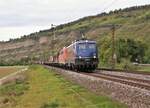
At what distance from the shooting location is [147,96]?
20.9m

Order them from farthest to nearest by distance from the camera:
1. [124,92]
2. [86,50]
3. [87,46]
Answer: [87,46], [86,50], [124,92]

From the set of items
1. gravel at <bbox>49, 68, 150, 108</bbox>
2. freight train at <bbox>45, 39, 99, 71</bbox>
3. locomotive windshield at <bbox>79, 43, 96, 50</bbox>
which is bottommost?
gravel at <bbox>49, 68, 150, 108</bbox>

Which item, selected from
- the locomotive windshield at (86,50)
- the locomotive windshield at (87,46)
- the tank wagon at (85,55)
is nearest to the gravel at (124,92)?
the tank wagon at (85,55)

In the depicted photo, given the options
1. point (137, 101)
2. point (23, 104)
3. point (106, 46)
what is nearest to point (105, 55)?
point (106, 46)

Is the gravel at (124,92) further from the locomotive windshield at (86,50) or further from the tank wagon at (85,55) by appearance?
the locomotive windshield at (86,50)

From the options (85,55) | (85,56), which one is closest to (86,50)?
(85,55)

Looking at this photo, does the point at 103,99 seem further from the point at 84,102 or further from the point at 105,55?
the point at 105,55

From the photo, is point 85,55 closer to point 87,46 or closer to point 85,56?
point 85,56

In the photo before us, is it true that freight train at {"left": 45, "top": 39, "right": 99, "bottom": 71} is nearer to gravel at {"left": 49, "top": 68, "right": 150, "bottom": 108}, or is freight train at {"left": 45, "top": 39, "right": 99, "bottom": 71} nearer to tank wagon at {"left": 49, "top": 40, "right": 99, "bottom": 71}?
tank wagon at {"left": 49, "top": 40, "right": 99, "bottom": 71}

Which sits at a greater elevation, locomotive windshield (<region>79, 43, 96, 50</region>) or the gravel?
locomotive windshield (<region>79, 43, 96, 50</region>)

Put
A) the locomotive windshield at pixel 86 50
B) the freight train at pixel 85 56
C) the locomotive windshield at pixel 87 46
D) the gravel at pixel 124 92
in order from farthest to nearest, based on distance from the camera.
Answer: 1. the locomotive windshield at pixel 87 46
2. the locomotive windshield at pixel 86 50
3. the freight train at pixel 85 56
4. the gravel at pixel 124 92

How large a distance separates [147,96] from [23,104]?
936 centimetres

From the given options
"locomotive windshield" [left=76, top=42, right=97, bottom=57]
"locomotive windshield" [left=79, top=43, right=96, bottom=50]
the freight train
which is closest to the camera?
the freight train

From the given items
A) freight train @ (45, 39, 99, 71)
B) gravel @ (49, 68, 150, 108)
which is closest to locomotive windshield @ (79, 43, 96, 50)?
→ freight train @ (45, 39, 99, 71)
